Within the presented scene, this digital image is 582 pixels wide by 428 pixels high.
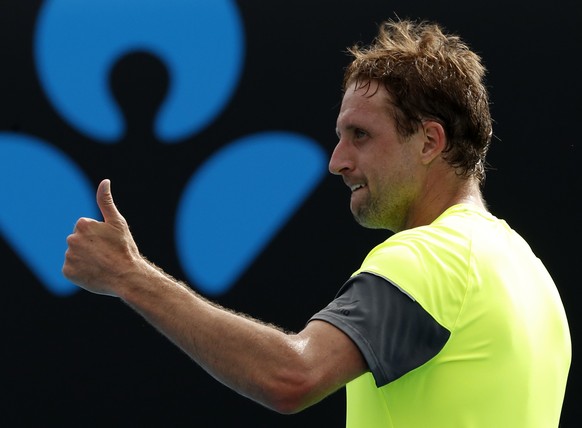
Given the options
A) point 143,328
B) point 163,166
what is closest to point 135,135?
point 163,166

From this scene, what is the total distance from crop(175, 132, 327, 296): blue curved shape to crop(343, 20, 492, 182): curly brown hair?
1289 millimetres

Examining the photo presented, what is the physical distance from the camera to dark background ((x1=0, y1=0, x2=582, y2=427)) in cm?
309

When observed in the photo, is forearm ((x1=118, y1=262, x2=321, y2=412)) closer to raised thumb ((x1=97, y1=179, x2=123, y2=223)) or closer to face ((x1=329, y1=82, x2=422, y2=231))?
raised thumb ((x1=97, y1=179, x2=123, y2=223))

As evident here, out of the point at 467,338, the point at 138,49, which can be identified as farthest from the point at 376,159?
the point at 138,49

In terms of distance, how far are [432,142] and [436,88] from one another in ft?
0.33

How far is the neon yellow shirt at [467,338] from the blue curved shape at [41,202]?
1887 mm

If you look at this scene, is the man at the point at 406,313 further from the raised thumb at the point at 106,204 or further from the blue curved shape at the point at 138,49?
the blue curved shape at the point at 138,49

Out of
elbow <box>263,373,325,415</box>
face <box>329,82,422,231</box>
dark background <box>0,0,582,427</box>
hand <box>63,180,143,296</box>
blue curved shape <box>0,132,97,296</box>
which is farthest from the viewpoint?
blue curved shape <box>0,132,97,296</box>

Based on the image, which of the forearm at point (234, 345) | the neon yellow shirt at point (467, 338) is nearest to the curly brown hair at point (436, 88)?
the neon yellow shirt at point (467, 338)

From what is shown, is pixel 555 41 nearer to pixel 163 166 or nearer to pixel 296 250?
pixel 296 250

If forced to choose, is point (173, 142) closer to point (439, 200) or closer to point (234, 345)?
point (439, 200)

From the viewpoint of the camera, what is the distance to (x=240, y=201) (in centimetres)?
317

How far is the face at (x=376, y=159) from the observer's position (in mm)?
1725

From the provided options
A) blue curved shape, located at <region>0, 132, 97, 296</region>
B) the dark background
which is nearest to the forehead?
the dark background
